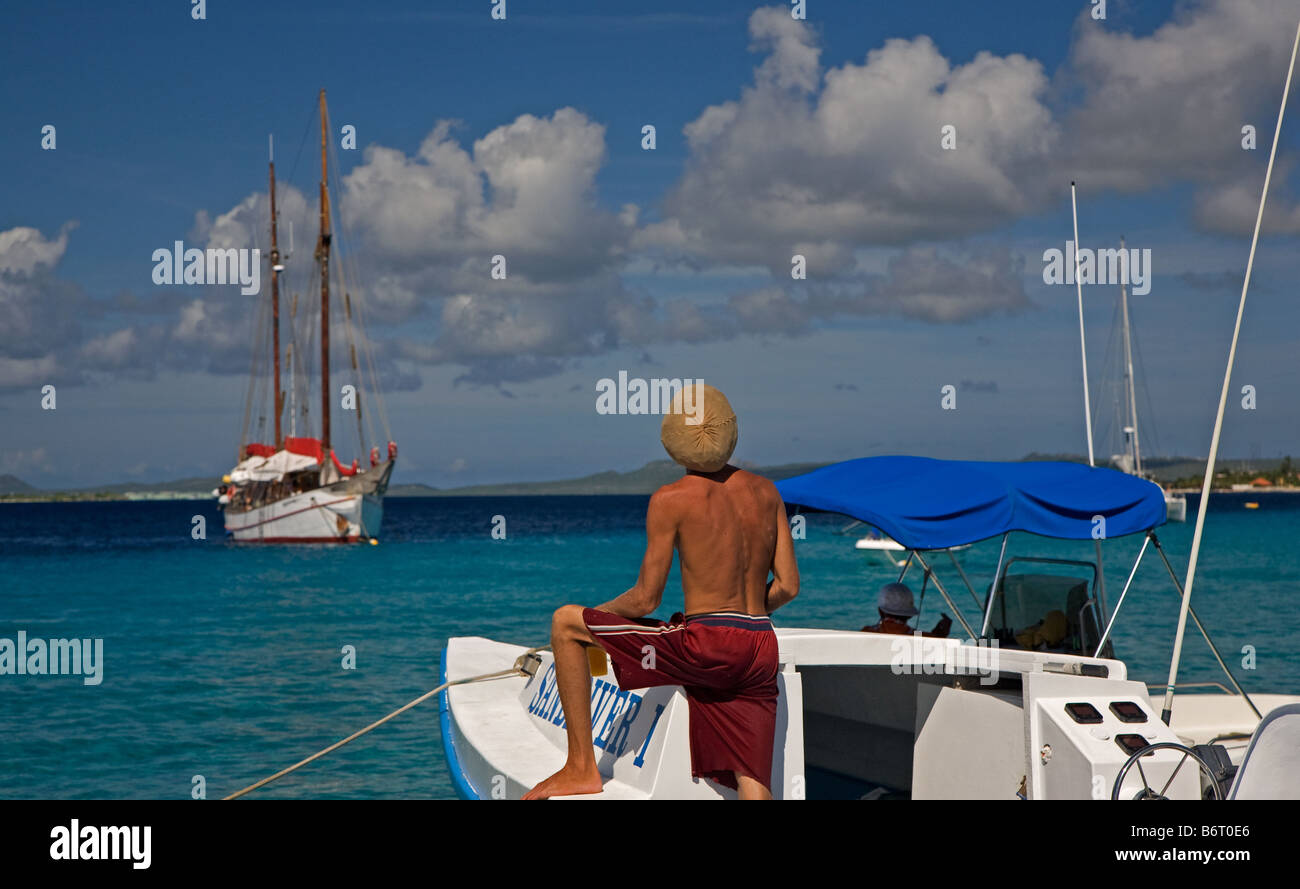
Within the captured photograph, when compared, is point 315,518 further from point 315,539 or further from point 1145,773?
point 1145,773

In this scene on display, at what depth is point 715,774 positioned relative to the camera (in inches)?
184

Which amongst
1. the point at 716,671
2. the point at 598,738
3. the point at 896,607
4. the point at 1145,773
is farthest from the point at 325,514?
the point at 1145,773

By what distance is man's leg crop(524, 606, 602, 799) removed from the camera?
4.59 meters

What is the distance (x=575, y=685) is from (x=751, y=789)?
81 cm

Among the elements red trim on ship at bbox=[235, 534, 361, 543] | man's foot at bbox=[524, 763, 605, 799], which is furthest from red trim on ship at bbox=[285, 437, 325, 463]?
man's foot at bbox=[524, 763, 605, 799]

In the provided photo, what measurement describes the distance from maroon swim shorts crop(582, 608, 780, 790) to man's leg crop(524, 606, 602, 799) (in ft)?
0.24

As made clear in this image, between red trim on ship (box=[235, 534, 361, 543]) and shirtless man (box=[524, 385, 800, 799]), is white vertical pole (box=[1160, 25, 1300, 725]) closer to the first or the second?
shirtless man (box=[524, 385, 800, 799])

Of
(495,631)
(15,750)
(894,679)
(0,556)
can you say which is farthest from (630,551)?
(894,679)

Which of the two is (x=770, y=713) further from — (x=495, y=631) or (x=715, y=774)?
(x=495, y=631)

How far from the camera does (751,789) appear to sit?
179 inches

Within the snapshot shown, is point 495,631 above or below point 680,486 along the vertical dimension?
below

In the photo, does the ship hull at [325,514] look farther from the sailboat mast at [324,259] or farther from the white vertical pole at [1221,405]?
the white vertical pole at [1221,405]
